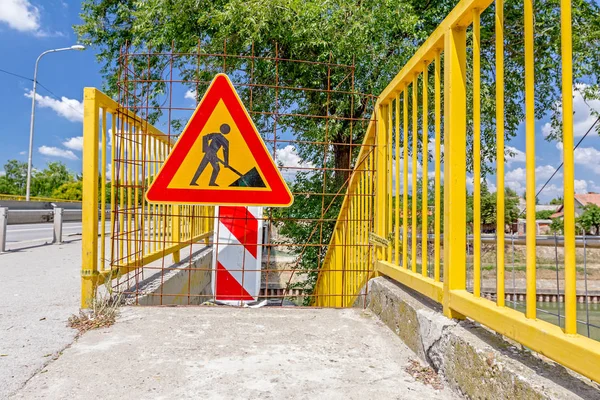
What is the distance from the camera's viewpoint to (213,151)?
3.39 m

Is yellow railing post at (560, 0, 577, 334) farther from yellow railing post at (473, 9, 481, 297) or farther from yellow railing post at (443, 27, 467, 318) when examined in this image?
yellow railing post at (443, 27, 467, 318)

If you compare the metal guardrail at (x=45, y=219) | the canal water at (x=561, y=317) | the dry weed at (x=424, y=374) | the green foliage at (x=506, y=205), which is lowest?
the dry weed at (x=424, y=374)

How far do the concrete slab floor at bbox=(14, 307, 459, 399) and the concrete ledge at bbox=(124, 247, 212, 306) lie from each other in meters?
0.45

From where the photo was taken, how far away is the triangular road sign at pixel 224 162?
11.0 ft

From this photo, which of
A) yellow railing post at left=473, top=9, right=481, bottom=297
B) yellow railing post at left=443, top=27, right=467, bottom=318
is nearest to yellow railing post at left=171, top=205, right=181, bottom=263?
yellow railing post at left=443, top=27, right=467, bottom=318

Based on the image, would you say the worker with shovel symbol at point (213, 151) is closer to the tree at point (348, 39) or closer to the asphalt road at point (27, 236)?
the tree at point (348, 39)

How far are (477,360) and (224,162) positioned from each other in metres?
2.24

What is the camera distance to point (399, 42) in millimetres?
8195

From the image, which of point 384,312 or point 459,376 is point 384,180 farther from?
point 459,376

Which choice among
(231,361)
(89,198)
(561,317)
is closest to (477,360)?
(561,317)

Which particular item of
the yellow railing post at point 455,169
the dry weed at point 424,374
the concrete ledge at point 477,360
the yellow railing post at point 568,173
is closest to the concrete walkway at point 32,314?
the dry weed at point 424,374

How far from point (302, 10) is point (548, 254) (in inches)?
222

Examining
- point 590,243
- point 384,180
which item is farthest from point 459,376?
point 590,243

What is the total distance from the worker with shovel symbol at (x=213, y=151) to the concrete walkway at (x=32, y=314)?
1.38 m
